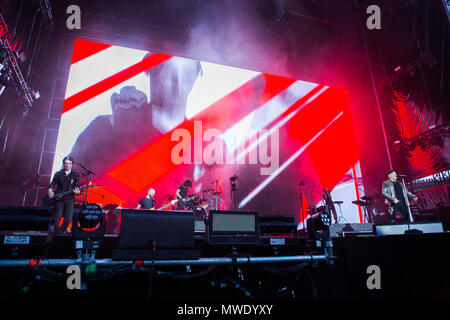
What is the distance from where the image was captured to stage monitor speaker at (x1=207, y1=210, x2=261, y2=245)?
253cm

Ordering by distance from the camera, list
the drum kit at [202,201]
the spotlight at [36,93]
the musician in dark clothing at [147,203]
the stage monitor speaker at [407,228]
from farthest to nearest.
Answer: the drum kit at [202,201]
the musician in dark clothing at [147,203]
the spotlight at [36,93]
the stage monitor speaker at [407,228]

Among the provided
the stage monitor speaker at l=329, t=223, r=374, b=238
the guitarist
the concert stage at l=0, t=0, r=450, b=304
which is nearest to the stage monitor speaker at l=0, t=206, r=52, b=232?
the concert stage at l=0, t=0, r=450, b=304

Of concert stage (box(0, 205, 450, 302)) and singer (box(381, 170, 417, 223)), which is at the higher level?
singer (box(381, 170, 417, 223))

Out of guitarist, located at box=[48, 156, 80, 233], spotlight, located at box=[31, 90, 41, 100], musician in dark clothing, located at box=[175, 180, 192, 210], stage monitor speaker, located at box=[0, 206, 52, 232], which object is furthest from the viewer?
musician in dark clothing, located at box=[175, 180, 192, 210]

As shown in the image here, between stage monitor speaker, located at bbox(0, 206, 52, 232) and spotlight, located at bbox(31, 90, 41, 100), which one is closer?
stage monitor speaker, located at bbox(0, 206, 52, 232)

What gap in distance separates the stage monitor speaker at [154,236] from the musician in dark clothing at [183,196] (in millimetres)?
3932

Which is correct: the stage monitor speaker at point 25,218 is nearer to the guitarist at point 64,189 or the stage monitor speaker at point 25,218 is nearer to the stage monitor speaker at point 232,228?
the stage monitor speaker at point 232,228

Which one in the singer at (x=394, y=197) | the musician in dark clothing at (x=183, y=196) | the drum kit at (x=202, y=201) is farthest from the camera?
the drum kit at (x=202, y=201)

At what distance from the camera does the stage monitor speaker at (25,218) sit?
2.14m

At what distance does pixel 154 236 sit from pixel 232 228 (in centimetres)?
75

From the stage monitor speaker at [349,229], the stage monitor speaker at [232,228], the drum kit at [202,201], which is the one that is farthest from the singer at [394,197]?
A: the stage monitor speaker at [232,228]

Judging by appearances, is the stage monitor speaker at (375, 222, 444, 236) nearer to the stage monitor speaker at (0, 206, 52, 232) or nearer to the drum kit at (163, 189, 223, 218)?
the stage monitor speaker at (0, 206, 52, 232)

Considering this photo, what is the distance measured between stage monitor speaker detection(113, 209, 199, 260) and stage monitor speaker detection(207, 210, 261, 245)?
0.24 meters
